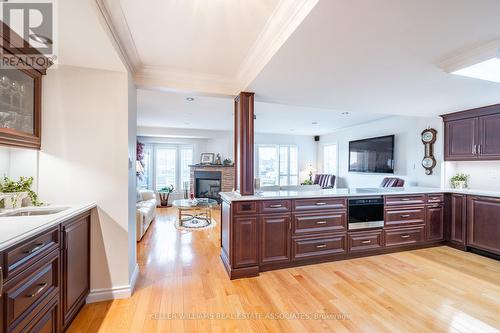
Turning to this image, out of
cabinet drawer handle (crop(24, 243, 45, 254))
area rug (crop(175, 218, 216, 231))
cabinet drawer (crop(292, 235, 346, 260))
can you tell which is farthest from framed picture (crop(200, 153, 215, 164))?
cabinet drawer handle (crop(24, 243, 45, 254))

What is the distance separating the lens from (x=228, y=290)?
7.42 ft

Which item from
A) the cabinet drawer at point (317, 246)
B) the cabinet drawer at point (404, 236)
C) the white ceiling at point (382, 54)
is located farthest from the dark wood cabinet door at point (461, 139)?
the cabinet drawer at point (317, 246)

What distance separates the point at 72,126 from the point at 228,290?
7.22 feet

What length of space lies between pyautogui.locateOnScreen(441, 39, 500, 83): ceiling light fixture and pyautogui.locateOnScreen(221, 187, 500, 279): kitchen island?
1.69 meters

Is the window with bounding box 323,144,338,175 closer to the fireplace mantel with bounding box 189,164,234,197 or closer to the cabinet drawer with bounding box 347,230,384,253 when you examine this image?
the fireplace mantel with bounding box 189,164,234,197

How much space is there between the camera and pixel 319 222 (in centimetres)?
284

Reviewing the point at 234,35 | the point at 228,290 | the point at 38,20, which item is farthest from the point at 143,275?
the point at 234,35

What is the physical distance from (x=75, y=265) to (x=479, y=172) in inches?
222

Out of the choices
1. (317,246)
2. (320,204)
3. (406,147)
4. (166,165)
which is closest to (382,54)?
(320,204)

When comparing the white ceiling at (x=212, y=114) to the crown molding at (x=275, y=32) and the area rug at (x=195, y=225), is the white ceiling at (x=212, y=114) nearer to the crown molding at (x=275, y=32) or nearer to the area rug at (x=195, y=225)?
the crown molding at (x=275, y=32)

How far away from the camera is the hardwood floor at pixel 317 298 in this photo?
69.3 inches

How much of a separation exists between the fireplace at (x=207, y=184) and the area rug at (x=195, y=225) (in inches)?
79.7

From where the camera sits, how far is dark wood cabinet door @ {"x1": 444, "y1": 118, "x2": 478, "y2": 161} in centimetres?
342

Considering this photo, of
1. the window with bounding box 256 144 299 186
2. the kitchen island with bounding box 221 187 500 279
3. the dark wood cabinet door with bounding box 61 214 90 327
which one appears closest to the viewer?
the dark wood cabinet door with bounding box 61 214 90 327
